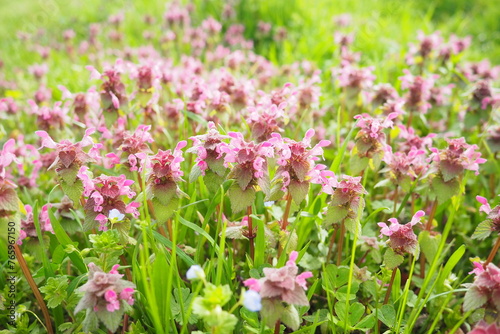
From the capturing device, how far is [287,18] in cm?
598

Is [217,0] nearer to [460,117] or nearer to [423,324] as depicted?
[460,117]

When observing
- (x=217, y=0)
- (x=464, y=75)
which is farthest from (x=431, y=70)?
(x=217, y=0)

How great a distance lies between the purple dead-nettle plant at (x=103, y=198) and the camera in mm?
1521

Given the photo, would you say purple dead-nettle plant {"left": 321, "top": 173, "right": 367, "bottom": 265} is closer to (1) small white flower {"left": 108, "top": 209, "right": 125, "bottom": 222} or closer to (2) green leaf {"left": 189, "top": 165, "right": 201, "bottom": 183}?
(2) green leaf {"left": 189, "top": 165, "right": 201, "bottom": 183}

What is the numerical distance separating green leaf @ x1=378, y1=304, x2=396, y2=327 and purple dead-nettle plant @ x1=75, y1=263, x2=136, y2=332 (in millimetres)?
908

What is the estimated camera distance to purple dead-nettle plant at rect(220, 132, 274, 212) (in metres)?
1.45

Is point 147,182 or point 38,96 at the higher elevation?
point 147,182

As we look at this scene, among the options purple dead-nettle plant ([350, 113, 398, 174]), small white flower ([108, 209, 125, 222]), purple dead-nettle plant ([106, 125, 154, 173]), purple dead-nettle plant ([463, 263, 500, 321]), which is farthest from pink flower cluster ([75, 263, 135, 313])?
purple dead-nettle plant ([350, 113, 398, 174])

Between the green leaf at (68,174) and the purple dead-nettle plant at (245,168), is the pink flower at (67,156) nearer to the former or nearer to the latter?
the green leaf at (68,174)

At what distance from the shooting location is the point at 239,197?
1.51m

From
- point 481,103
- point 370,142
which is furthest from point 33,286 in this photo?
point 481,103

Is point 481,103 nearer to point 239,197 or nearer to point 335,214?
point 335,214

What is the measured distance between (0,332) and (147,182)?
2.50ft

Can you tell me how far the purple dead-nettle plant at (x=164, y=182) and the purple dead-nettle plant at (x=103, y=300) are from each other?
13.8 inches
